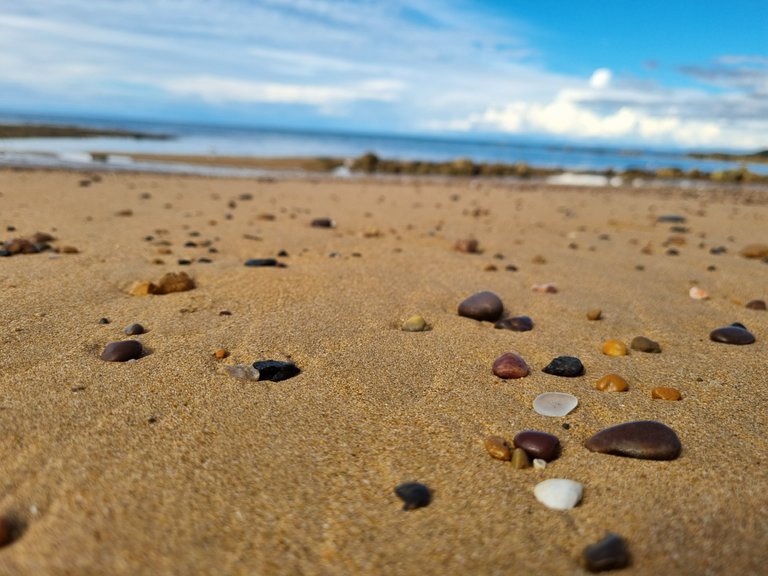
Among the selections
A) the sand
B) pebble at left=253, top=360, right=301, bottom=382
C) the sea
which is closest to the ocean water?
the sea

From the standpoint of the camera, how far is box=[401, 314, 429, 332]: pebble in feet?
8.21

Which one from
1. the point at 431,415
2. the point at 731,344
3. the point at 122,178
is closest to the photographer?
the point at 431,415

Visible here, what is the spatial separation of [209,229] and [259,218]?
0.89m

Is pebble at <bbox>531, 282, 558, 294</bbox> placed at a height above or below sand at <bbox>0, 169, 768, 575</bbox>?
above

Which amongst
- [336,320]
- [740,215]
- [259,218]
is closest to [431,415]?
[336,320]

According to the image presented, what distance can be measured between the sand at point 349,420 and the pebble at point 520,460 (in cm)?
2

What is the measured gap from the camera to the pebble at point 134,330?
7.46 ft

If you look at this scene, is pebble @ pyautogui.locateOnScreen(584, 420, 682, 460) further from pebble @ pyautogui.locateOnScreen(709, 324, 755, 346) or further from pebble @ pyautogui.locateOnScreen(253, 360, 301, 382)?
pebble @ pyautogui.locateOnScreen(709, 324, 755, 346)

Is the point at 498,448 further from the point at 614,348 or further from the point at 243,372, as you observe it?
the point at 614,348

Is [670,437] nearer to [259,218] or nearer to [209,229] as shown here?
[209,229]

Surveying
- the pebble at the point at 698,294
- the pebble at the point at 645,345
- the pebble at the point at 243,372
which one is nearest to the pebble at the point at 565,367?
the pebble at the point at 645,345

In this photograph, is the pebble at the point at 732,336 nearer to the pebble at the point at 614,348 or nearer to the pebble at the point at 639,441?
the pebble at the point at 614,348

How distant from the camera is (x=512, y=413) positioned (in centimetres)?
179

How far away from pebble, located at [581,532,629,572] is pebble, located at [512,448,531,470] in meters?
0.35
